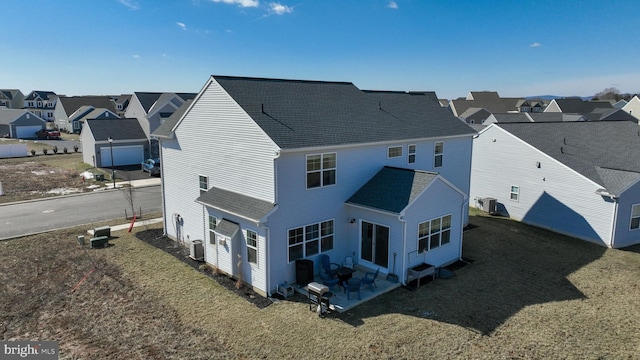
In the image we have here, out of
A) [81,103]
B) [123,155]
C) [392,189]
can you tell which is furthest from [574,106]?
[81,103]

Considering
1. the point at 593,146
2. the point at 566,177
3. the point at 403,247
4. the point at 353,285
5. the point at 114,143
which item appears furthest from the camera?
the point at 114,143

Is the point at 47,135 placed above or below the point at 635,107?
below

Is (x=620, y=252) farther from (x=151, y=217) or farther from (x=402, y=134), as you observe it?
(x=151, y=217)

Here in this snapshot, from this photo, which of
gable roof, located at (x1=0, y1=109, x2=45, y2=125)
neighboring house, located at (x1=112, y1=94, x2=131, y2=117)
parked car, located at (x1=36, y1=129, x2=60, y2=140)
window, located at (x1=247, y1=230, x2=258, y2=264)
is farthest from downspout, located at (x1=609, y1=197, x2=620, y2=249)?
neighboring house, located at (x1=112, y1=94, x2=131, y2=117)

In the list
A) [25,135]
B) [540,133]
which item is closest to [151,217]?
[540,133]

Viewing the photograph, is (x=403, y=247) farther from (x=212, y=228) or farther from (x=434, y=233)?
(x=212, y=228)

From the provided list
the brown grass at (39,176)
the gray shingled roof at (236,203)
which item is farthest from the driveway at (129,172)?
the gray shingled roof at (236,203)
